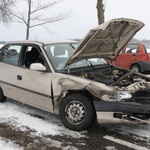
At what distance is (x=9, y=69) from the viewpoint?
6059mm

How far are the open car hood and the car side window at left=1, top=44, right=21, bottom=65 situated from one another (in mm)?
1486

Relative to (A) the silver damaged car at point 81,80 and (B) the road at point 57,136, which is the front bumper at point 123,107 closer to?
(A) the silver damaged car at point 81,80

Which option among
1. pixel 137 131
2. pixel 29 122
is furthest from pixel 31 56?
pixel 137 131

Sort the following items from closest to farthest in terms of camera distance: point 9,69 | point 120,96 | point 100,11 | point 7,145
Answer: point 7,145
point 120,96
point 9,69
point 100,11

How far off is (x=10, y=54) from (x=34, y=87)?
1.39 m

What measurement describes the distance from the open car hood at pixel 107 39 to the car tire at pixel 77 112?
74 cm

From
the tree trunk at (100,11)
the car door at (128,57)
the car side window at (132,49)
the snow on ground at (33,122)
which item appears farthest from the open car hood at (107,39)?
the tree trunk at (100,11)

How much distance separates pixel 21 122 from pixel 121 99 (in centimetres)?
197

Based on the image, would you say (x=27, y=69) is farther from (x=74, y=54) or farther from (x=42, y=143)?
(x=42, y=143)

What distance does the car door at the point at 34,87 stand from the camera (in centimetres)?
510

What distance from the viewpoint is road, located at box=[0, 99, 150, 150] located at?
4156 millimetres

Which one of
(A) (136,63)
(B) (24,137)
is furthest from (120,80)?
(A) (136,63)

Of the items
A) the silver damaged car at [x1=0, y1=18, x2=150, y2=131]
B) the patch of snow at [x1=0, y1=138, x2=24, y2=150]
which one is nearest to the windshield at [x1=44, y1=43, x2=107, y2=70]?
the silver damaged car at [x1=0, y1=18, x2=150, y2=131]

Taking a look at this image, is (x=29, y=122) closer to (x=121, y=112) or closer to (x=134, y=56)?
(x=121, y=112)
